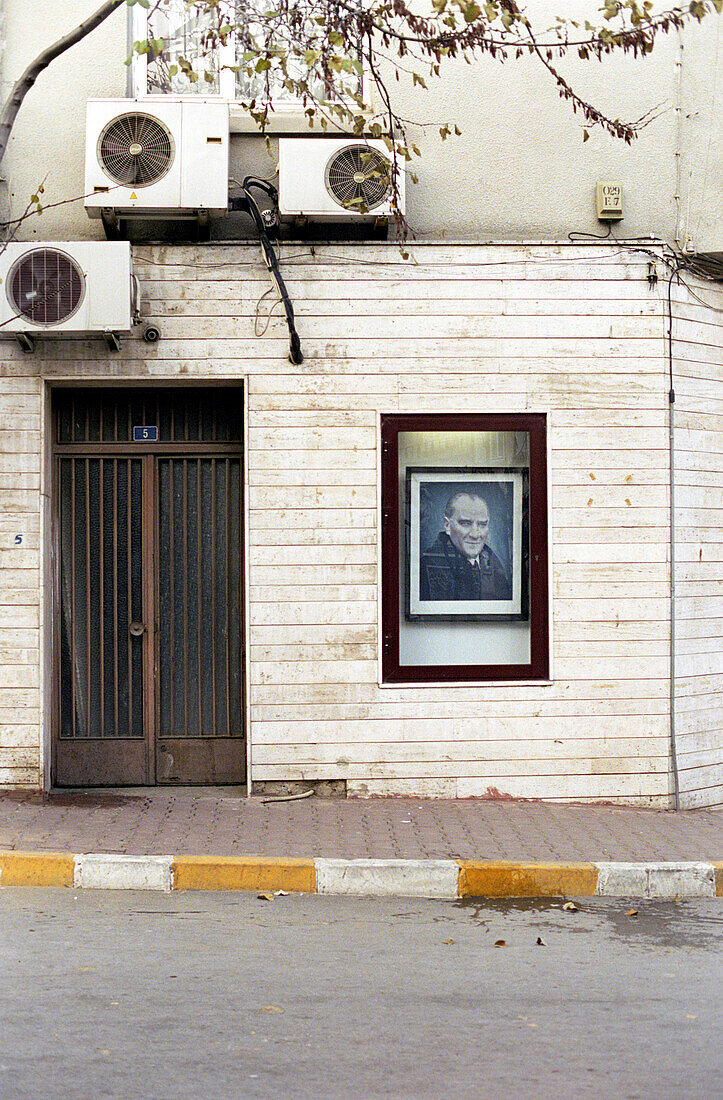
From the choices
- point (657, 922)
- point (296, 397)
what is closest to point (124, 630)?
point (296, 397)

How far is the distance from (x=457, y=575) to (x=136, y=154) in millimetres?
3762

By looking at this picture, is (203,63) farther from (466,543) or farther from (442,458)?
(466,543)

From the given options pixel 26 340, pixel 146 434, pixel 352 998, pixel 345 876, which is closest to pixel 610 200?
pixel 146 434

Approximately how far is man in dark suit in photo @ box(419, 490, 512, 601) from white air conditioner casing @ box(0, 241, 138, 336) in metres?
2.73

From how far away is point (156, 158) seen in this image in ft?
25.7

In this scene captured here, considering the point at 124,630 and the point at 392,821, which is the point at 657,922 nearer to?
the point at 392,821

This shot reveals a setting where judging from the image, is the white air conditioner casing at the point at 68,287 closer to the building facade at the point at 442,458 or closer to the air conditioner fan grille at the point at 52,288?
the air conditioner fan grille at the point at 52,288

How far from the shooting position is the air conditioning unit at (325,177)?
26.0 feet

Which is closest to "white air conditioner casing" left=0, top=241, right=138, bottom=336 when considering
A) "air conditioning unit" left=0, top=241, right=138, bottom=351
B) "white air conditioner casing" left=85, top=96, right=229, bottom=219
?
"air conditioning unit" left=0, top=241, right=138, bottom=351

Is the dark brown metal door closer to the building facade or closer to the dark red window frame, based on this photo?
the building facade

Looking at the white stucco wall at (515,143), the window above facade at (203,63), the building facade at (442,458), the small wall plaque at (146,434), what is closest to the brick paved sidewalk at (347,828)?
the building facade at (442,458)

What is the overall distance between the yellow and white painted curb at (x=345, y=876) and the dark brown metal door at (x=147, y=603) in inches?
81.3

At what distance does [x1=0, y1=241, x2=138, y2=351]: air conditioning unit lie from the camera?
25.2ft

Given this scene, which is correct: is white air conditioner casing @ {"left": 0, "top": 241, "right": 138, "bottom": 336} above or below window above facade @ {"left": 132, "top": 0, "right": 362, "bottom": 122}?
below
